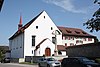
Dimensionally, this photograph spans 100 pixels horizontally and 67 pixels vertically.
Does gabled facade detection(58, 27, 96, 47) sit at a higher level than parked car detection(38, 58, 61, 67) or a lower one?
higher

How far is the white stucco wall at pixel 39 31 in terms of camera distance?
6255cm

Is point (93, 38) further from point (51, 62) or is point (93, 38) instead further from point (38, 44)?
point (51, 62)

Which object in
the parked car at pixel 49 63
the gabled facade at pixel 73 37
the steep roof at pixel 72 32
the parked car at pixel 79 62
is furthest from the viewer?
the steep roof at pixel 72 32

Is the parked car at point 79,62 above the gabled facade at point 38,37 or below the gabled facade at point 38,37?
below

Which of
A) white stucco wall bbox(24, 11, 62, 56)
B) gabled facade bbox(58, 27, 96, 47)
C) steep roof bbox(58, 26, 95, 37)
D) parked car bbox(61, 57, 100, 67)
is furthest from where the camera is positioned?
steep roof bbox(58, 26, 95, 37)

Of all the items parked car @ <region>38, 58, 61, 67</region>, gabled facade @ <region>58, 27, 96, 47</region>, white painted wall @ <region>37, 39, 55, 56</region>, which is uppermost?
gabled facade @ <region>58, 27, 96, 47</region>

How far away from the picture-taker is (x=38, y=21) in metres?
63.8

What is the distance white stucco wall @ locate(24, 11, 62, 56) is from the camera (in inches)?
2463

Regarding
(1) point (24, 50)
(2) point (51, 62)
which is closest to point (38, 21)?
(1) point (24, 50)

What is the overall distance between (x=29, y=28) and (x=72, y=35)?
19726 millimetres

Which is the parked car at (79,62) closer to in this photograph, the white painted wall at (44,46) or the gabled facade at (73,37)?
the white painted wall at (44,46)

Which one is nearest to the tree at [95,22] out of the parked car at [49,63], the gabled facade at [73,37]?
the parked car at [49,63]

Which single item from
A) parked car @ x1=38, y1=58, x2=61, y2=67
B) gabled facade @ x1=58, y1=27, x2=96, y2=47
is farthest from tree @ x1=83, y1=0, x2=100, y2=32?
gabled facade @ x1=58, y1=27, x2=96, y2=47

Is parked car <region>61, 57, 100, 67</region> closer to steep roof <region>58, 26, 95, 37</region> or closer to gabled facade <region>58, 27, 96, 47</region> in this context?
gabled facade <region>58, 27, 96, 47</region>
